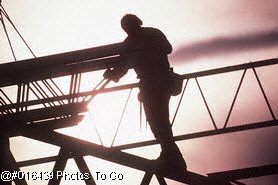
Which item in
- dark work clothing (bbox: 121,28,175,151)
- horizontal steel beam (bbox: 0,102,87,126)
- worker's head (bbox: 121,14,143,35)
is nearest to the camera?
horizontal steel beam (bbox: 0,102,87,126)

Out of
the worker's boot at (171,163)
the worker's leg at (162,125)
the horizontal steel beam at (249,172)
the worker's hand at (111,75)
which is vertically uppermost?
the worker's hand at (111,75)

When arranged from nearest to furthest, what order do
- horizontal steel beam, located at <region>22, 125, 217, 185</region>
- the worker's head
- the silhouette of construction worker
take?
1. horizontal steel beam, located at <region>22, 125, 217, 185</region>
2. the silhouette of construction worker
3. the worker's head

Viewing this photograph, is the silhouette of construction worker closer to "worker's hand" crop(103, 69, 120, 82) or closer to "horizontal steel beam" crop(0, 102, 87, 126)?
"worker's hand" crop(103, 69, 120, 82)

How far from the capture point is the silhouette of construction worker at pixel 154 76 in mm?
5754

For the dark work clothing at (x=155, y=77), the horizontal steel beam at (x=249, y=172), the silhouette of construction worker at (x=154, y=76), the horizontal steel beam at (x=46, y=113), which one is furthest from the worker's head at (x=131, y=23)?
the horizontal steel beam at (x=249, y=172)

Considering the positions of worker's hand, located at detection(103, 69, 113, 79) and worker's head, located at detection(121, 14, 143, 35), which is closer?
worker's hand, located at detection(103, 69, 113, 79)

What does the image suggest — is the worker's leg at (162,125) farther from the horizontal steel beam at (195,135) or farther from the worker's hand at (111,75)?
the horizontal steel beam at (195,135)

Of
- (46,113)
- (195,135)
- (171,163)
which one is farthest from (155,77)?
(195,135)

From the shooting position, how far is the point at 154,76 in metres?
6.02

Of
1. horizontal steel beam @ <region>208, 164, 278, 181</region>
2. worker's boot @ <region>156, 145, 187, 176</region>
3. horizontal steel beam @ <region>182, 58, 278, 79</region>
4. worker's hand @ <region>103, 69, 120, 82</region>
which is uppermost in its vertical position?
horizontal steel beam @ <region>182, 58, 278, 79</region>

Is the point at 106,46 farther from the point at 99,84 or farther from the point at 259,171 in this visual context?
the point at 259,171

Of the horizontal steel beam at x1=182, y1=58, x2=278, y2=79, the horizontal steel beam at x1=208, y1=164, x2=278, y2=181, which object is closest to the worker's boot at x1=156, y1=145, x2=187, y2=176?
the horizontal steel beam at x1=208, y1=164, x2=278, y2=181

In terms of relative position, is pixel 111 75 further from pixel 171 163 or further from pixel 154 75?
pixel 171 163

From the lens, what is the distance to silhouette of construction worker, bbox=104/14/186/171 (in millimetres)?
5754
